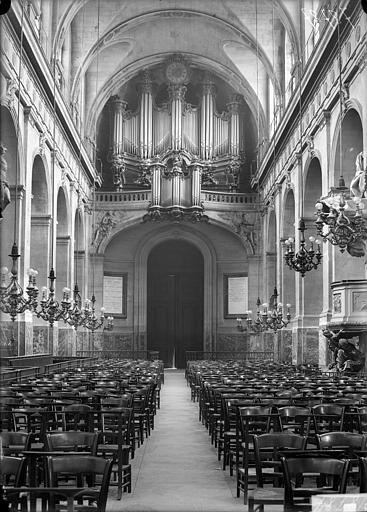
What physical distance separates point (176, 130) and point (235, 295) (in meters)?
8.32

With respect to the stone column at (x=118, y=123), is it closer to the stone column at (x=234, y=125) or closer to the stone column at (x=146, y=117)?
the stone column at (x=146, y=117)

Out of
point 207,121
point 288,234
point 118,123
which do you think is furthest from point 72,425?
point 207,121

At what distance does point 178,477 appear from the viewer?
8.86 metres

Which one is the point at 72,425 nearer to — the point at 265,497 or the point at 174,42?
the point at 265,497

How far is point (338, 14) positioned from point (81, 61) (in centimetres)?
1512

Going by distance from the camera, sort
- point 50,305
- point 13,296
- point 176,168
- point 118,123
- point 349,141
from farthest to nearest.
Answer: point 118,123 → point 176,168 → point 50,305 → point 349,141 → point 13,296

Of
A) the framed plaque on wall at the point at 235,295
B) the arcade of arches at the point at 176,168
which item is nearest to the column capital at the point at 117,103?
the arcade of arches at the point at 176,168

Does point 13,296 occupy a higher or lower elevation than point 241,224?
lower

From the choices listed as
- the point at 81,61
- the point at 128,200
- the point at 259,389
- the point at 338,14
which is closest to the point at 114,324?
the point at 128,200

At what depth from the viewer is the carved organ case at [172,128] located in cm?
3662

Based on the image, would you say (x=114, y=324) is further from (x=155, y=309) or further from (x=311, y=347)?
(x=311, y=347)

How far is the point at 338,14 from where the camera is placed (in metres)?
18.5

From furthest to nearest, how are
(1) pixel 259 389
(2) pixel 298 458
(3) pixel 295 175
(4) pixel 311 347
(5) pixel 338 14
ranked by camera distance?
(3) pixel 295 175 → (4) pixel 311 347 → (5) pixel 338 14 → (1) pixel 259 389 → (2) pixel 298 458

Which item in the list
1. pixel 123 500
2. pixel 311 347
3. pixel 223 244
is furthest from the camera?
pixel 223 244
